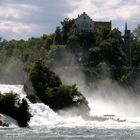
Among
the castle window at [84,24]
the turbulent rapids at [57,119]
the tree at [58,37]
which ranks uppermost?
the castle window at [84,24]

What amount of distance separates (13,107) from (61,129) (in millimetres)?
10229

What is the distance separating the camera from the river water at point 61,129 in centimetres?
7281

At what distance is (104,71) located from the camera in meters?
154

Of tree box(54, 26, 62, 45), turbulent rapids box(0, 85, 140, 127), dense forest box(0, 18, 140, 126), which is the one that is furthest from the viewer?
tree box(54, 26, 62, 45)

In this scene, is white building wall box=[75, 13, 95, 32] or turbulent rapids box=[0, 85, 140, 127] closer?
turbulent rapids box=[0, 85, 140, 127]

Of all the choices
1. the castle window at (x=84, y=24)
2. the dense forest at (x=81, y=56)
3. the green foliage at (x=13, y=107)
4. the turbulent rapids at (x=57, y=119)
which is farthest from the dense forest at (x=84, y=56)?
the green foliage at (x=13, y=107)

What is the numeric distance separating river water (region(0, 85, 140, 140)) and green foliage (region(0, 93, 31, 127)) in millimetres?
1898

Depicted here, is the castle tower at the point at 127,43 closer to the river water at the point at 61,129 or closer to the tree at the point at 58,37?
the tree at the point at 58,37

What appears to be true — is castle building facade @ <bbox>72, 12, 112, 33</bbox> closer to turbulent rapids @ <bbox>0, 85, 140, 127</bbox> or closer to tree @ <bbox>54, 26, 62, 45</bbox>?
tree @ <bbox>54, 26, 62, 45</bbox>

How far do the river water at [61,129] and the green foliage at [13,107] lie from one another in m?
1.90

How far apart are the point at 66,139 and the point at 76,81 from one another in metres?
79.4

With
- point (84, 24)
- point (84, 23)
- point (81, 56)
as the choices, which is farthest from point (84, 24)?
point (81, 56)

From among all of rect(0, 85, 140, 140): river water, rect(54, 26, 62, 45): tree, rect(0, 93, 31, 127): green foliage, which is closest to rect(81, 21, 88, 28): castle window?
rect(54, 26, 62, 45): tree

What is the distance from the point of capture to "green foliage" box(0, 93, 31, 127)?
91.2 m
